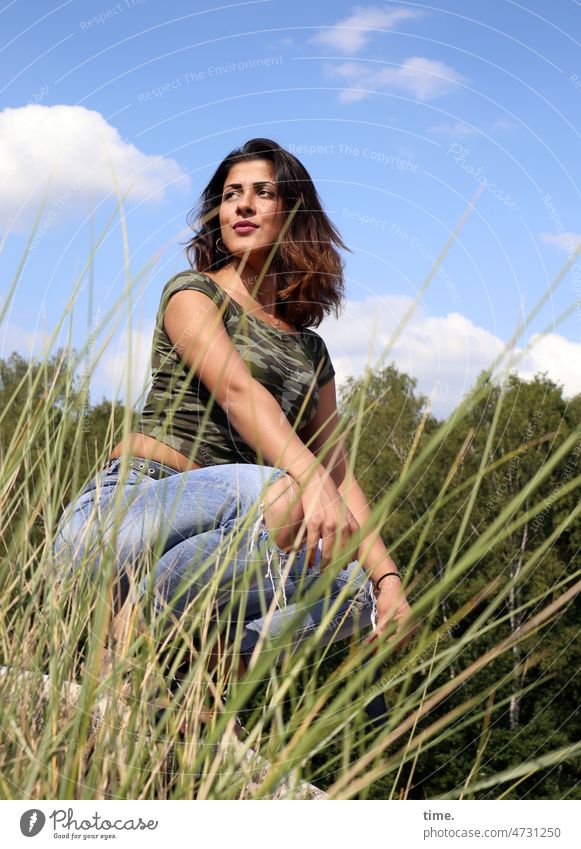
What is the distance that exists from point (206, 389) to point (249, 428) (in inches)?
8.8

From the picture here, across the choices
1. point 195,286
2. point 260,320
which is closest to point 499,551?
point 260,320

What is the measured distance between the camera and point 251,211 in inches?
84.9

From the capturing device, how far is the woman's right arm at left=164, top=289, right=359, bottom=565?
168 centimetres

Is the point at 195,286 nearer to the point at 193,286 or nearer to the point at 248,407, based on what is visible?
the point at 193,286

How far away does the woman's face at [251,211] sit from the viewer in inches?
83.3

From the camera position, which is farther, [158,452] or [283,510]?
[158,452]

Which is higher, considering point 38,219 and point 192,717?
point 38,219

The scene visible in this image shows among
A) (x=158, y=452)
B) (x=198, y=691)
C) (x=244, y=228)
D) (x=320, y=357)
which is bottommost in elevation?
(x=198, y=691)

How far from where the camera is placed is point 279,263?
91.7 inches

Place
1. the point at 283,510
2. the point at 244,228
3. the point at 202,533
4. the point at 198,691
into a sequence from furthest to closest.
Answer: the point at 244,228, the point at 202,533, the point at 283,510, the point at 198,691

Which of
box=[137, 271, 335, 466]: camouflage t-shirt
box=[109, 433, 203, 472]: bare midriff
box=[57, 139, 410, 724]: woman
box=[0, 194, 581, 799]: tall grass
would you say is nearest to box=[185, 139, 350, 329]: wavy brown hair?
box=[57, 139, 410, 724]: woman
